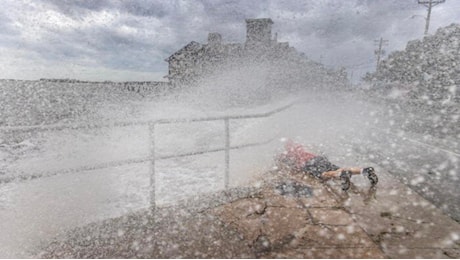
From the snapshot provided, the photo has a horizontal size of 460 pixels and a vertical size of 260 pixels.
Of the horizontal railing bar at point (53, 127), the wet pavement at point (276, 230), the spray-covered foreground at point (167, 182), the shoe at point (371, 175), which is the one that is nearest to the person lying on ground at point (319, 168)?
the shoe at point (371, 175)

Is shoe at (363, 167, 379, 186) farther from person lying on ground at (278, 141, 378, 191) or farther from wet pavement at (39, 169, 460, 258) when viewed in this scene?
wet pavement at (39, 169, 460, 258)

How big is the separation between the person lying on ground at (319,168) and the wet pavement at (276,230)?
344 millimetres

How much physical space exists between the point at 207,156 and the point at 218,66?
28930mm

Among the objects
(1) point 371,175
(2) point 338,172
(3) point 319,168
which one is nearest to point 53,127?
(2) point 338,172

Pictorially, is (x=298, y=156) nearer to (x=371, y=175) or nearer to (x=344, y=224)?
(x=371, y=175)

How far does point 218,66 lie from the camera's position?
3731cm

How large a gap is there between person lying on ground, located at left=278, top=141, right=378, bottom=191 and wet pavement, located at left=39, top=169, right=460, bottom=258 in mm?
344

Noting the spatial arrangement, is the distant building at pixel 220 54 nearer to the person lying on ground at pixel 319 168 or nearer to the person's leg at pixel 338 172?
the person lying on ground at pixel 319 168

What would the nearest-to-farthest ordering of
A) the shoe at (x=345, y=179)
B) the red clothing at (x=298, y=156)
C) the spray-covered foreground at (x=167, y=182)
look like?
the shoe at (x=345, y=179)
the spray-covered foreground at (x=167, y=182)
the red clothing at (x=298, y=156)

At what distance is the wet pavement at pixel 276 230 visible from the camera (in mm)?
2648

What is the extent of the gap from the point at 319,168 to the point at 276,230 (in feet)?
7.07

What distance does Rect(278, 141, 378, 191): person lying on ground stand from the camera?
4320mm

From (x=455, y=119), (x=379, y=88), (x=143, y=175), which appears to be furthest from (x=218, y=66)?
(x=143, y=175)

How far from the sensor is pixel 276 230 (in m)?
2.98
